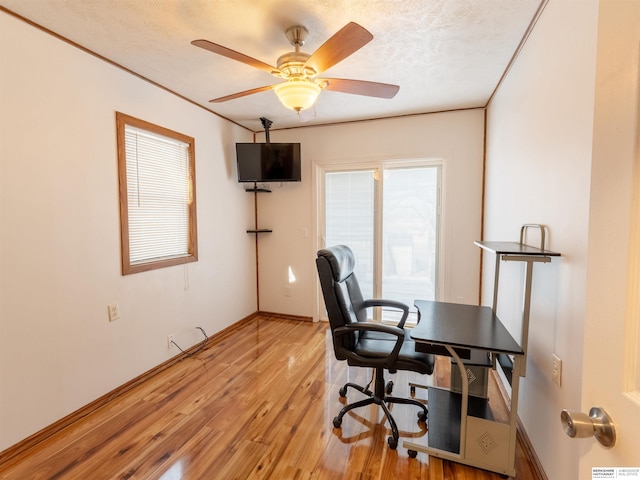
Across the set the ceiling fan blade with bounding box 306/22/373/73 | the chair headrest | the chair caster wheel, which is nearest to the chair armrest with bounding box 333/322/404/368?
the chair headrest

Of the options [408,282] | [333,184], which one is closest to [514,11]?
[333,184]

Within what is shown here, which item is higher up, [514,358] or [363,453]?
[514,358]

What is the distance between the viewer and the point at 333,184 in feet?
12.3

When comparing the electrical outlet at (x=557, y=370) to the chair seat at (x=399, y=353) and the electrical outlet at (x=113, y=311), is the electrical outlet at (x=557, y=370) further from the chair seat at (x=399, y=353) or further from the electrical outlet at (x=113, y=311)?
the electrical outlet at (x=113, y=311)

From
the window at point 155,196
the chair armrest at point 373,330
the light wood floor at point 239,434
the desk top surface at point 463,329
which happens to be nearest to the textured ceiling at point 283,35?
the window at point 155,196

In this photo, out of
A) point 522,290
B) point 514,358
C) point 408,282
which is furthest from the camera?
point 408,282

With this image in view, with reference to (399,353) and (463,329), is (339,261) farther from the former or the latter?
(463,329)

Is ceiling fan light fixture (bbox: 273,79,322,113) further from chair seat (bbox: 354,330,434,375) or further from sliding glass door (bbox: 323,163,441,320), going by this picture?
sliding glass door (bbox: 323,163,441,320)

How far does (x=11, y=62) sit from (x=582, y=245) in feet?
9.74

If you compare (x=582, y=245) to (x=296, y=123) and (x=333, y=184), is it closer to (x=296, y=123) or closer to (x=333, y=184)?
(x=333, y=184)

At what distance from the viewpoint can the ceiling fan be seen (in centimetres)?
148

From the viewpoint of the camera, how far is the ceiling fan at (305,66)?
148 cm

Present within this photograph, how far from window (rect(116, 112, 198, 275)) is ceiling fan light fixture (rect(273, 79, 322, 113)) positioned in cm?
137

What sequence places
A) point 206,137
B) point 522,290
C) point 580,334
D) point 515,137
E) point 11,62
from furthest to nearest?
point 206,137 → point 515,137 → point 522,290 → point 11,62 → point 580,334
